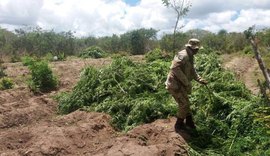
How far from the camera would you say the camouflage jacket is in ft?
22.6

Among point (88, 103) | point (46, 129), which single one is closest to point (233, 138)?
point (46, 129)

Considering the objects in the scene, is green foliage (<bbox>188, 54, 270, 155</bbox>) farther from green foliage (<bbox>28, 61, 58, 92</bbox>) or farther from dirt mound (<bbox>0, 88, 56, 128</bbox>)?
green foliage (<bbox>28, 61, 58, 92</bbox>)

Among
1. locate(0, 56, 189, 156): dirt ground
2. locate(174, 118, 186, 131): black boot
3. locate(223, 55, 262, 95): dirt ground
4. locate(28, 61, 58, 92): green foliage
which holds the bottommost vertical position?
locate(223, 55, 262, 95): dirt ground

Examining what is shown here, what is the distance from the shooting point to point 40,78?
12977mm

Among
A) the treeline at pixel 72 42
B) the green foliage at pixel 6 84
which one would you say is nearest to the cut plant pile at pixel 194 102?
the green foliage at pixel 6 84

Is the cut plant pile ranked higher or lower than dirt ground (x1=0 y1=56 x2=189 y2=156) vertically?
higher

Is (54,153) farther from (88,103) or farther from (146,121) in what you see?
(88,103)

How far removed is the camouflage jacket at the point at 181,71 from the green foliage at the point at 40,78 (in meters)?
6.85

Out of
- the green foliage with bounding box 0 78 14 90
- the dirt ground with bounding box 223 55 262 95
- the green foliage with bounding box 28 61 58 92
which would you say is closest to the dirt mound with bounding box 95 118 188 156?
the green foliage with bounding box 28 61 58 92

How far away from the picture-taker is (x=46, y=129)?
7980 mm

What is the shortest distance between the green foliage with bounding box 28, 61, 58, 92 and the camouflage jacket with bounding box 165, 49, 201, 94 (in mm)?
6850

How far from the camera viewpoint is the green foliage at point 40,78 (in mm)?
12844

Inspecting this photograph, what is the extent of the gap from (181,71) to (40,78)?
7.21 meters

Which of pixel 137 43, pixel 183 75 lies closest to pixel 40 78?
pixel 183 75
